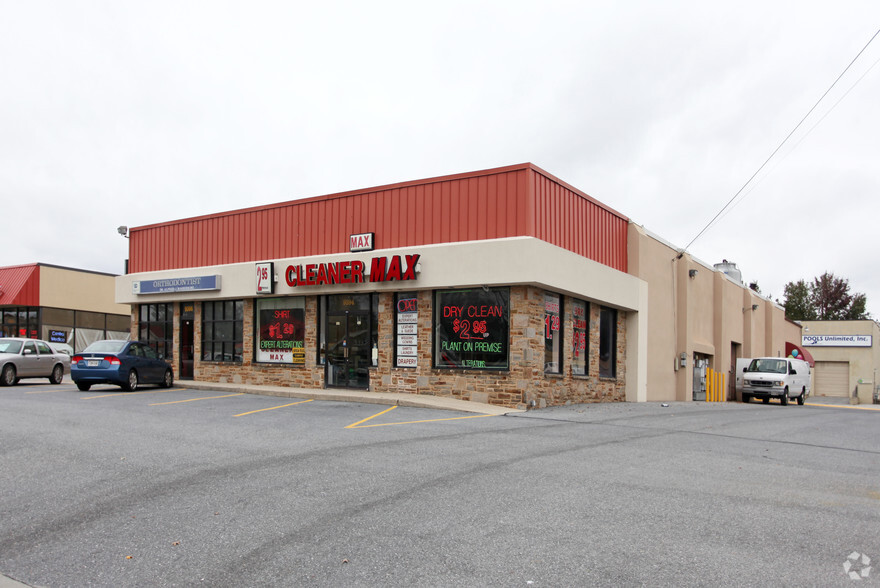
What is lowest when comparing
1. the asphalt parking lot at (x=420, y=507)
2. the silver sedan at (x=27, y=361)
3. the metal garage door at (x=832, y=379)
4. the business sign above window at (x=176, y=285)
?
the metal garage door at (x=832, y=379)

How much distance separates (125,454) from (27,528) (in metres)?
3.18

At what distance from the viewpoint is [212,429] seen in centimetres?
1151

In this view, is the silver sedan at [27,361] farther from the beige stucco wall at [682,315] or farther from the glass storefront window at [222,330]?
the beige stucco wall at [682,315]

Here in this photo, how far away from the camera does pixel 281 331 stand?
2166 cm

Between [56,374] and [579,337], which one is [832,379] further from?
[56,374]

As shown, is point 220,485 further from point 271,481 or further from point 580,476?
point 580,476

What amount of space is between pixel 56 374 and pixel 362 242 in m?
12.6

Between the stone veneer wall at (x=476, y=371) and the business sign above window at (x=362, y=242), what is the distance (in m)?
1.53

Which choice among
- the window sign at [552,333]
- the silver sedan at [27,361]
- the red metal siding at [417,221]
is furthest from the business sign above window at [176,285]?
the window sign at [552,333]

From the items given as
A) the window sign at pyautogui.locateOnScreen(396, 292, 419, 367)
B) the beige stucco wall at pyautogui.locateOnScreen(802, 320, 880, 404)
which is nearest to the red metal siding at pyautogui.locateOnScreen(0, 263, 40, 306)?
the window sign at pyautogui.locateOnScreen(396, 292, 419, 367)

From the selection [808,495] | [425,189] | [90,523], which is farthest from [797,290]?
[90,523]

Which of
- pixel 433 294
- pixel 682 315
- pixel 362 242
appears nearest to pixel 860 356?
→ pixel 682 315

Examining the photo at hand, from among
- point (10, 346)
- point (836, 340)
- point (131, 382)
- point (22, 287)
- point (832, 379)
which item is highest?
point (22, 287)

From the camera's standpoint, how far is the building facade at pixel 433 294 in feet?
56.2
